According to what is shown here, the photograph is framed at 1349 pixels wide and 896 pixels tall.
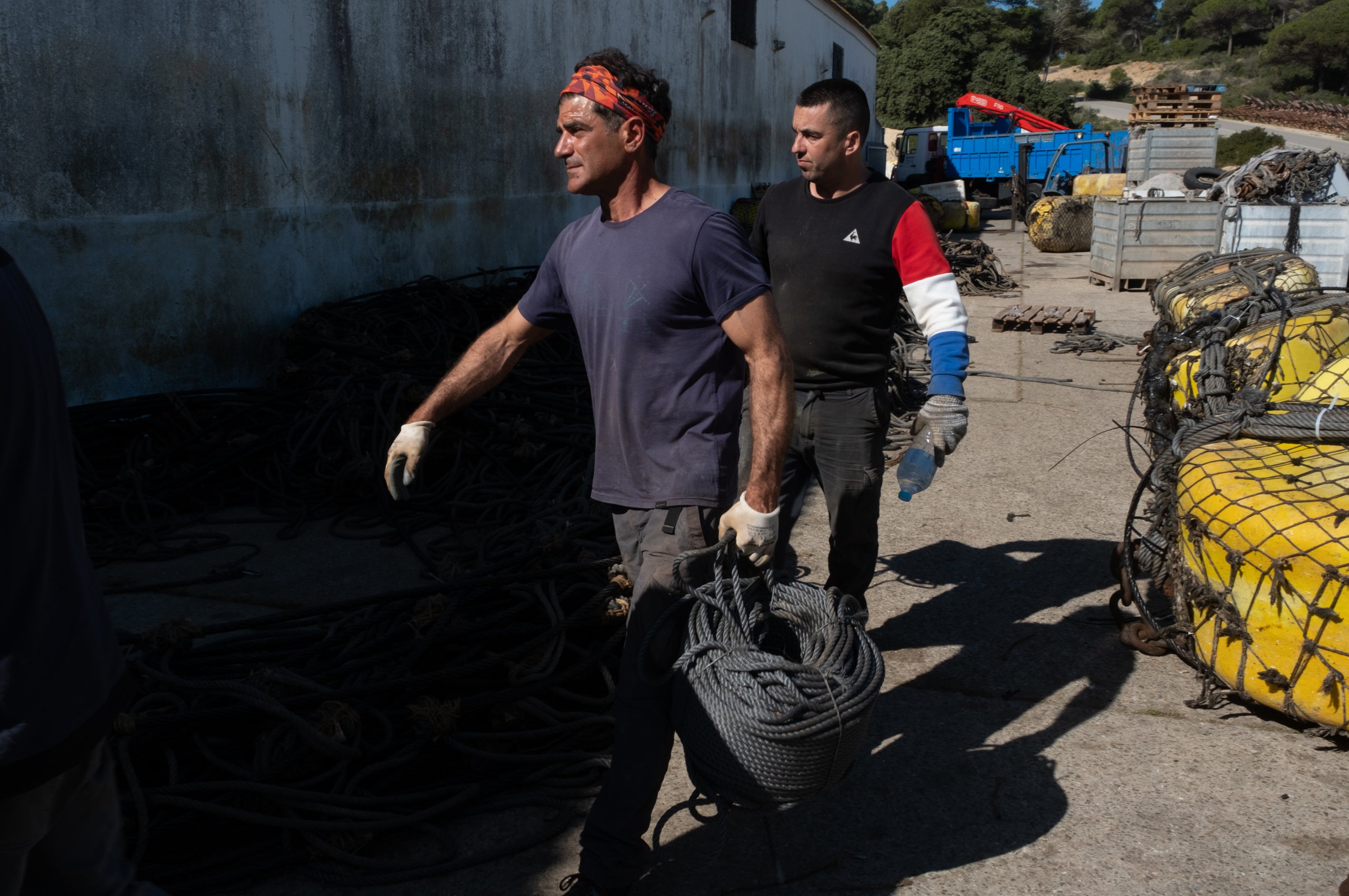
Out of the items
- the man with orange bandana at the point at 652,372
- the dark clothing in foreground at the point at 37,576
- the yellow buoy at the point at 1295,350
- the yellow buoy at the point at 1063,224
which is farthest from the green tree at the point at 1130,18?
the dark clothing in foreground at the point at 37,576

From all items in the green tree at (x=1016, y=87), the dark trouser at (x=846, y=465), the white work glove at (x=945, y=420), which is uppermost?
the green tree at (x=1016, y=87)

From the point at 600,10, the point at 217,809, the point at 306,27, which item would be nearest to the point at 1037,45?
the point at 600,10

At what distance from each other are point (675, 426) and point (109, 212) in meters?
5.02

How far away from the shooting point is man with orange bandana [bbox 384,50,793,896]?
8.08 ft

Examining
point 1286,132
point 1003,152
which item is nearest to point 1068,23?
point 1286,132

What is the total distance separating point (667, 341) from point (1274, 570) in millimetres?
2011

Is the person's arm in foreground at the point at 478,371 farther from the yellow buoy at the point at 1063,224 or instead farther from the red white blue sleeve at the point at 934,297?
the yellow buoy at the point at 1063,224

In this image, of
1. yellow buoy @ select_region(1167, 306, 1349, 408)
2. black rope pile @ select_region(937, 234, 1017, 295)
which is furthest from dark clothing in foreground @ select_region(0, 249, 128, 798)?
black rope pile @ select_region(937, 234, 1017, 295)

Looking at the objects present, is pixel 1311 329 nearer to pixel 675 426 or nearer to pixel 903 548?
pixel 903 548

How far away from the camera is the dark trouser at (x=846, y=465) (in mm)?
3467

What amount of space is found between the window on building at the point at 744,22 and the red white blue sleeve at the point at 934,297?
14985 millimetres

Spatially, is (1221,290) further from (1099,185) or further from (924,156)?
(924,156)

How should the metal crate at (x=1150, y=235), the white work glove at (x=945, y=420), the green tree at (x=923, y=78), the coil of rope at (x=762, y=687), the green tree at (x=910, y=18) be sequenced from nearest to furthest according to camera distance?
the coil of rope at (x=762, y=687)
the white work glove at (x=945, y=420)
the metal crate at (x=1150, y=235)
the green tree at (x=923, y=78)
the green tree at (x=910, y=18)

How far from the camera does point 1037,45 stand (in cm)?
8000
